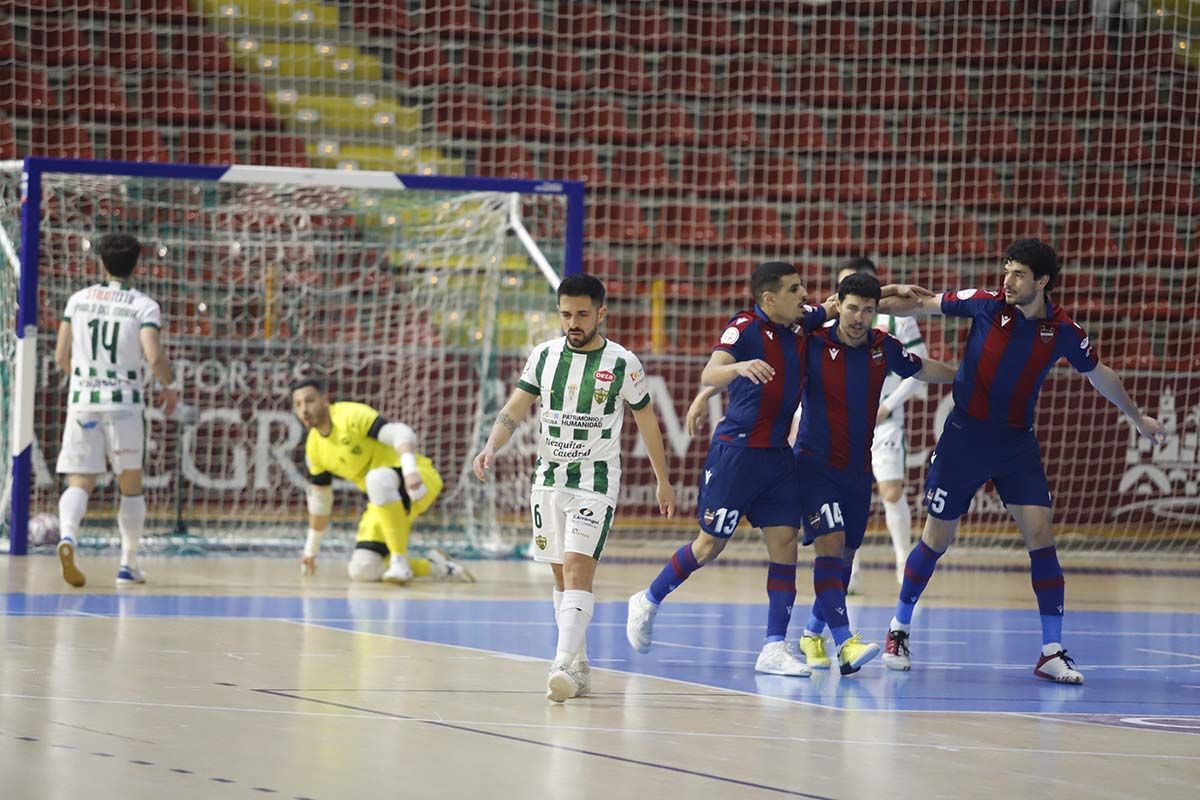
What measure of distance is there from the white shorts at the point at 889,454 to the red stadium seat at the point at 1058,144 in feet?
24.2

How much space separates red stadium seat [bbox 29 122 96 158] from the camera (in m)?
14.9

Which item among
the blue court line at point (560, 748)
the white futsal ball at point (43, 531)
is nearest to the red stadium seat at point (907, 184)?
the white futsal ball at point (43, 531)

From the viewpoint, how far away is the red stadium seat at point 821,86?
16.3 m

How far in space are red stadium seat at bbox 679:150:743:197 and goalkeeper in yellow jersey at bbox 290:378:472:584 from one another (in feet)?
23.0

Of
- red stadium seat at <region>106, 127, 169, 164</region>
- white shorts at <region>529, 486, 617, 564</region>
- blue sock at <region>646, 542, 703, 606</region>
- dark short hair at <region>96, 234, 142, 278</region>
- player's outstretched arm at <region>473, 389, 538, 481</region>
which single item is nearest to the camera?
white shorts at <region>529, 486, 617, 564</region>

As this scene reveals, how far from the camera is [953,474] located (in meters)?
6.57

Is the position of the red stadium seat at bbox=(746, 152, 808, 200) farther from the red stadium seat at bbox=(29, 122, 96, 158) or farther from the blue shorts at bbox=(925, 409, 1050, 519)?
the blue shorts at bbox=(925, 409, 1050, 519)

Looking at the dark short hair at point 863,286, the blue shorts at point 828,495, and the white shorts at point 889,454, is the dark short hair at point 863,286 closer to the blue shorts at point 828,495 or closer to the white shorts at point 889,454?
the blue shorts at point 828,495

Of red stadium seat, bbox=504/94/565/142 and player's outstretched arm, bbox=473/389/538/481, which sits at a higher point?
red stadium seat, bbox=504/94/565/142

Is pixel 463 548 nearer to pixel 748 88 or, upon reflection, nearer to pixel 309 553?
pixel 309 553

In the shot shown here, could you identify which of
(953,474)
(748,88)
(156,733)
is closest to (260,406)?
(748,88)

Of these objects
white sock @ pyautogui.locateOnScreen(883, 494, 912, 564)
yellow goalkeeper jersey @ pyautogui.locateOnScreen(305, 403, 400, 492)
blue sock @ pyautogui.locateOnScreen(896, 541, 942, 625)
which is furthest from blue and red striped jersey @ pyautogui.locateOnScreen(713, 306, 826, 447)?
yellow goalkeeper jersey @ pyautogui.locateOnScreen(305, 403, 400, 492)

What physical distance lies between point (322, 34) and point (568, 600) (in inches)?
468

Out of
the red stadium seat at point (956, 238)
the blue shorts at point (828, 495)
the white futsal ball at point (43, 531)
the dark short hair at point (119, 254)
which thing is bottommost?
the white futsal ball at point (43, 531)
